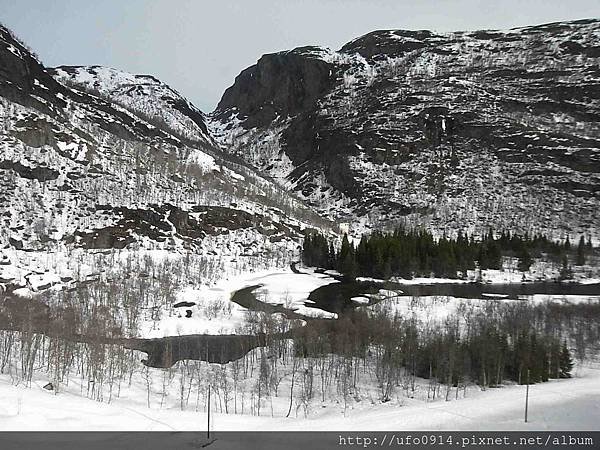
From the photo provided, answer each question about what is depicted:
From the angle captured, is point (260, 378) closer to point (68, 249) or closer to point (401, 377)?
point (401, 377)

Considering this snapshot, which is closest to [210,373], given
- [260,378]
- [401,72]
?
[260,378]

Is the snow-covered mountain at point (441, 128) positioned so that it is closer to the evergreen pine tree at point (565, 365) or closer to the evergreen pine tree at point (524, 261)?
the evergreen pine tree at point (524, 261)

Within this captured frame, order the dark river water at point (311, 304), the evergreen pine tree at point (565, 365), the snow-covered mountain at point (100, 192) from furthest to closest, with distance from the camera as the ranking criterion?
the snow-covered mountain at point (100, 192), the dark river water at point (311, 304), the evergreen pine tree at point (565, 365)

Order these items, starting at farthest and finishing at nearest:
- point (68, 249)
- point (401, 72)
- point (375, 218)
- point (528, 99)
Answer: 1. point (401, 72)
2. point (528, 99)
3. point (375, 218)
4. point (68, 249)

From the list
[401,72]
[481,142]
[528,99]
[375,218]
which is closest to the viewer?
[375,218]

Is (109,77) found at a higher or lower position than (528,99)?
higher

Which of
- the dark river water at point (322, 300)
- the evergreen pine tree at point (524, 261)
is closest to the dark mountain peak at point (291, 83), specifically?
the evergreen pine tree at point (524, 261)

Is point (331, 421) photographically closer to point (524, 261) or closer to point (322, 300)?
point (322, 300)
